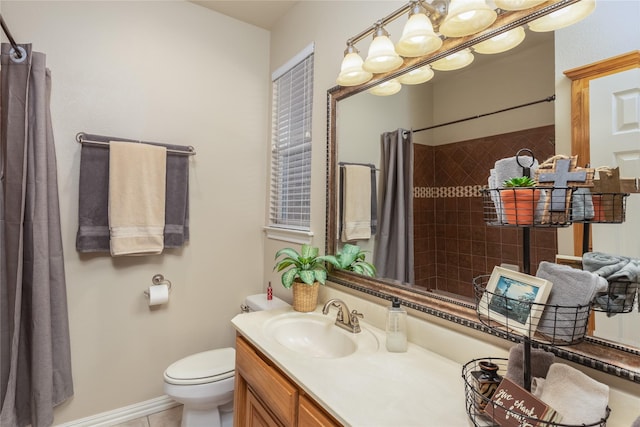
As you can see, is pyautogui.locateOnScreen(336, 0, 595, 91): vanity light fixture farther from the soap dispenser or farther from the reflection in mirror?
the soap dispenser

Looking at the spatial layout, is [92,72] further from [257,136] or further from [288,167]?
[288,167]

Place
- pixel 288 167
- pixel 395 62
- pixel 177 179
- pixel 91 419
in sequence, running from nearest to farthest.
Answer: pixel 395 62, pixel 91 419, pixel 177 179, pixel 288 167

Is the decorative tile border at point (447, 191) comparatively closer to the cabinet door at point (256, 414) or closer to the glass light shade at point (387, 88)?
the glass light shade at point (387, 88)

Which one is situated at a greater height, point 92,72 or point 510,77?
point 92,72

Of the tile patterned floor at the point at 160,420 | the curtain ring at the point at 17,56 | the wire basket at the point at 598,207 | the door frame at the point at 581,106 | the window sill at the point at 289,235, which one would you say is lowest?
the tile patterned floor at the point at 160,420

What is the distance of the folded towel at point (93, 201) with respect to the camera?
1795 millimetres

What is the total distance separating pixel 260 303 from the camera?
83.9 inches

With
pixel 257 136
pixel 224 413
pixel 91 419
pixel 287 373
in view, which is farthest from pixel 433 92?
pixel 91 419

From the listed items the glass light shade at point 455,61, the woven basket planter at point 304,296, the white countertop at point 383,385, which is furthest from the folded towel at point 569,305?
the woven basket planter at point 304,296

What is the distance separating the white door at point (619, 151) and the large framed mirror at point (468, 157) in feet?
0.13

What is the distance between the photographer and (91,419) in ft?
6.07

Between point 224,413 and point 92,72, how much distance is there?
2.16 meters

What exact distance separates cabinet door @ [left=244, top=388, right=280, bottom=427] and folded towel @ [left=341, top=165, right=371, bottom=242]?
84 centimetres

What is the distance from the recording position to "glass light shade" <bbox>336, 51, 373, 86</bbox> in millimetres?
1444
